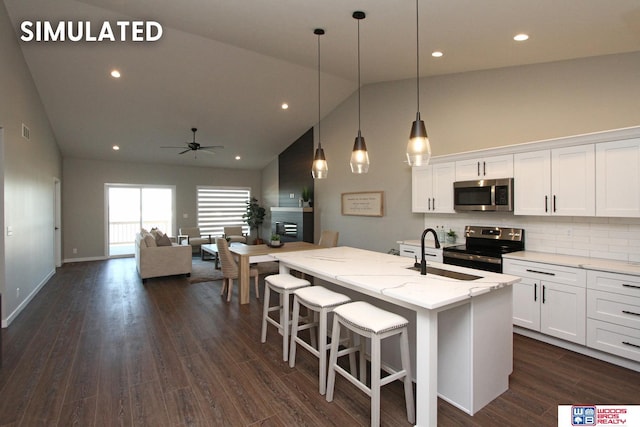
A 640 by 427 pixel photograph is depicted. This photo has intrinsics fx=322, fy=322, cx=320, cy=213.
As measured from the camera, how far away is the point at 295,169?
8.37 meters

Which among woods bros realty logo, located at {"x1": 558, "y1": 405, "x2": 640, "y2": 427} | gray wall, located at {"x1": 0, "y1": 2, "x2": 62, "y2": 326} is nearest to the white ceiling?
gray wall, located at {"x1": 0, "y1": 2, "x2": 62, "y2": 326}

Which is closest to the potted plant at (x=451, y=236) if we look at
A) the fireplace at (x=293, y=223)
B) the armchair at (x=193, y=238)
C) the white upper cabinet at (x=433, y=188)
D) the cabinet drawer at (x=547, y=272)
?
the white upper cabinet at (x=433, y=188)

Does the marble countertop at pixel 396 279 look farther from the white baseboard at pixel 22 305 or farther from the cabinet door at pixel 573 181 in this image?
the white baseboard at pixel 22 305

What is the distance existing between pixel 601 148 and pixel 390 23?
2.36 metres

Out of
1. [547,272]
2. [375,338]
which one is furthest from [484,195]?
[375,338]

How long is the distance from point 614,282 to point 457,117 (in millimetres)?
2771

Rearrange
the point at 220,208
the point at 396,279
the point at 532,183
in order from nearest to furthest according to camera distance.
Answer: the point at 396,279 < the point at 532,183 < the point at 220,208

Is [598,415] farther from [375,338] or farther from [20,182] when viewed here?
[20,182]

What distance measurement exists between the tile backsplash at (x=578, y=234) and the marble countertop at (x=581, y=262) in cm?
10

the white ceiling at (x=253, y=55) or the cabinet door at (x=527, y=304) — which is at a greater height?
the white ceiling at (x=253, y=55)

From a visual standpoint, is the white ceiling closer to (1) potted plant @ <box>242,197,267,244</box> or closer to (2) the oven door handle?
(2) the oven door handle

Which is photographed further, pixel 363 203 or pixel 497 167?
pixel 363 203

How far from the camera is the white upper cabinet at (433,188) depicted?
14.5 feet

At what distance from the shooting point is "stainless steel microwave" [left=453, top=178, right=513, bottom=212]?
3.74 meters
